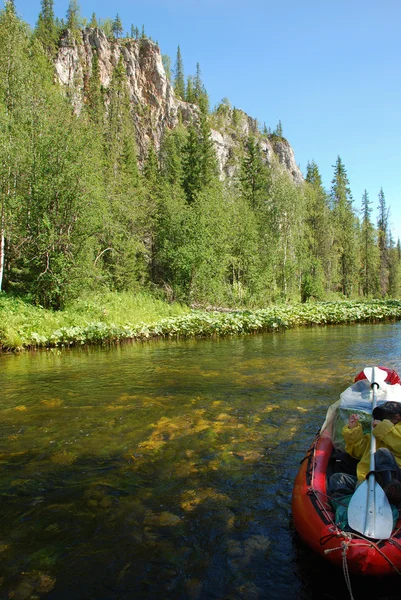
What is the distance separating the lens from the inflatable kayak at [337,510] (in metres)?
2.75

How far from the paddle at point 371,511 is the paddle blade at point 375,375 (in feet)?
5.90

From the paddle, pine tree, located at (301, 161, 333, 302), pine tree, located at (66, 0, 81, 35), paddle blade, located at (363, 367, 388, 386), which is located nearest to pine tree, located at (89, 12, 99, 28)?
pine tree, located at (66, 0, 81, 35)

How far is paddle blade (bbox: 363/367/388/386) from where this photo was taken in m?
4.98

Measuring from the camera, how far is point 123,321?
16.0 metres

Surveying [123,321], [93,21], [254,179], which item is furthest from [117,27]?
[123,321]

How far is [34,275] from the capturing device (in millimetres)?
16906

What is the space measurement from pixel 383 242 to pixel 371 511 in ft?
204

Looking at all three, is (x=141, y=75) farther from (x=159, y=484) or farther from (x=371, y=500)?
(x=371, y=500)

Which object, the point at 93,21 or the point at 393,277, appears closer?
the point at 393,277

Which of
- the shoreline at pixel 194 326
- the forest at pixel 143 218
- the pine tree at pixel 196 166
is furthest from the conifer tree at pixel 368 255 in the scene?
the shoreline at pixel 194 326

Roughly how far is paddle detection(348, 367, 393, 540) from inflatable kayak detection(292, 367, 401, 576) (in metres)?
0.04

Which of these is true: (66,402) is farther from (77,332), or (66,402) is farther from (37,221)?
(37,221)

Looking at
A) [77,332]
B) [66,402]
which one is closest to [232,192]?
[77,332]

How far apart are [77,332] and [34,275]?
442cm
